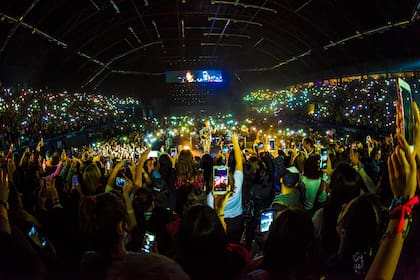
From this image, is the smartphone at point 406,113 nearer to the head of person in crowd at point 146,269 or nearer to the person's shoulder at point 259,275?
the person's shoulder at point 259,275

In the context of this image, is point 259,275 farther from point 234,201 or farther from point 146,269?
point 234,201

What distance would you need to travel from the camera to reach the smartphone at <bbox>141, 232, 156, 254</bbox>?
156 inches

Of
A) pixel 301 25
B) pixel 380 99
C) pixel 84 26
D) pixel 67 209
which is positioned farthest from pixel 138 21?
pixel 67 209

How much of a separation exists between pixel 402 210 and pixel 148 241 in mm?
2471

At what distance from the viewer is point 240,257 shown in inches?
113

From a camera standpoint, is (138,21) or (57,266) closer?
(57,266)

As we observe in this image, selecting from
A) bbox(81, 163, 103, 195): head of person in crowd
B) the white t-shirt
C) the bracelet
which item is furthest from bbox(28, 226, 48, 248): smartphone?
the bracelet

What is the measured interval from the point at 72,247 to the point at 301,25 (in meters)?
25.6

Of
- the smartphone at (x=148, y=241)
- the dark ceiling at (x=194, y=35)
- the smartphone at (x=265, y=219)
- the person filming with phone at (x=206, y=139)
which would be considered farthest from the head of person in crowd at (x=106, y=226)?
the dark ceiling at (x=194, y=35)

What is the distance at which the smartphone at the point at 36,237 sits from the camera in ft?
12.0

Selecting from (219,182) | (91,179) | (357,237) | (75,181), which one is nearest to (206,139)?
(75,181)

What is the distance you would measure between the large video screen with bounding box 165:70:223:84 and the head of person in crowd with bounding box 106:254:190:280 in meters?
46.1

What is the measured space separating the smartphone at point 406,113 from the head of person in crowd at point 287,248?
0.94 meters

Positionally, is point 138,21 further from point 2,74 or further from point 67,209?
point 67,209
